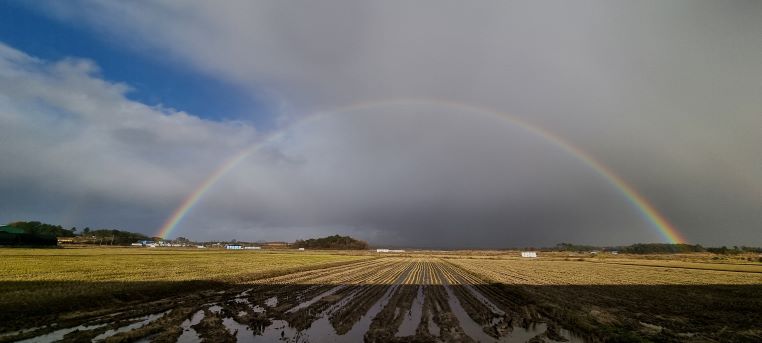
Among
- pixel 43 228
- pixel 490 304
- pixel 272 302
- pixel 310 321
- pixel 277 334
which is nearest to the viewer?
pixel 277 334

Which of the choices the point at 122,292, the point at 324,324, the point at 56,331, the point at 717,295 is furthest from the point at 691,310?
the point at 122,292

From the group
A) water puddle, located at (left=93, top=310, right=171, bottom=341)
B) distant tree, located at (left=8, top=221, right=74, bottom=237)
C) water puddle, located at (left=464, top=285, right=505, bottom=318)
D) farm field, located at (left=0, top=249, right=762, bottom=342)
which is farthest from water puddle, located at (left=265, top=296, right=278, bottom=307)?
distant tree, located at (left=8, top=221, right=74, bottom=237)

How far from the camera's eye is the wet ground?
11.7 m

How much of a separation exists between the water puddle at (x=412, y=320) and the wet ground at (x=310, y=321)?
0.04 m

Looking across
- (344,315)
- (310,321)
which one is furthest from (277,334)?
(344,315)

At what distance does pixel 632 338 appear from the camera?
12.4m

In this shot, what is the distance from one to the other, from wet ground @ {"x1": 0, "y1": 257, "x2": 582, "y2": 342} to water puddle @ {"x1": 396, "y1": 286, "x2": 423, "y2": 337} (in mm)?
35

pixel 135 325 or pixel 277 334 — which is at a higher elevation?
pixel 135 325

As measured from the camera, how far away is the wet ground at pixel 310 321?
11727 mm

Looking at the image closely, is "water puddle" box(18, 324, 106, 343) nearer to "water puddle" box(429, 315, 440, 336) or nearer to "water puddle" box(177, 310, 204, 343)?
"water puddle" box(177, 310, 204, 343)

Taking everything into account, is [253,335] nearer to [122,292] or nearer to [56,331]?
[56,331]

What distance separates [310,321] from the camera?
14430 mm

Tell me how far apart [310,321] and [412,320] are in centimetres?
400

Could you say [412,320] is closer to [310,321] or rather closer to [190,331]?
[310,321]
